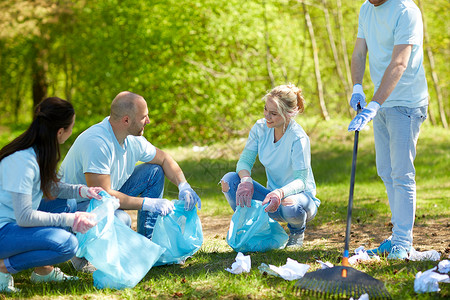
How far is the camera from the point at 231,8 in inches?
420

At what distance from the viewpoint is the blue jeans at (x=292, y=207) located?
3.55 meters

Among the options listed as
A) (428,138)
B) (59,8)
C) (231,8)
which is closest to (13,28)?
(59,8)

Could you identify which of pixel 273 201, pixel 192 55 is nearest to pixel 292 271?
pixel 273 201

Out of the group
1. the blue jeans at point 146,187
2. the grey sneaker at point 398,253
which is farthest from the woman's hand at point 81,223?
the grey sneaker at point 398,253

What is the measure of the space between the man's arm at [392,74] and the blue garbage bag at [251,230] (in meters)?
1.07

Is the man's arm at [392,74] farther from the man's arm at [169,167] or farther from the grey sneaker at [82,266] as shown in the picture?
the grey sneaker at [82,266]

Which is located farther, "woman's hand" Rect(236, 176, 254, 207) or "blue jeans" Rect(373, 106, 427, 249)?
"woman's hand" Rect(236, 176, 254, 207)

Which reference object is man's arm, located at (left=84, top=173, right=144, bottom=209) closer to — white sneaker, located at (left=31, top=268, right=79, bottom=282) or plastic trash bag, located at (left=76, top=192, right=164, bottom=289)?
plastic trash bag, located at (left=76, top=192, right=164, bottom=289)

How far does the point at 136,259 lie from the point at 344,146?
6596 millimetres

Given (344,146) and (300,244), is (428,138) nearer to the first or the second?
(344,146)

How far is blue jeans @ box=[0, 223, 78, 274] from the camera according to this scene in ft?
9.11

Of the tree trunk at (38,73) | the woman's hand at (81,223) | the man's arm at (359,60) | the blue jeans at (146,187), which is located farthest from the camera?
the tree trunk at (38,73)

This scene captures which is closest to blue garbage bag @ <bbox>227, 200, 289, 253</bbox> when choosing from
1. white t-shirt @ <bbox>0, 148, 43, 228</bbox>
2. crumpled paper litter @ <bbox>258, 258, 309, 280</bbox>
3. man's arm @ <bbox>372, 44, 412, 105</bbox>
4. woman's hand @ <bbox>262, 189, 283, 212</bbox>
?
woman's hand @ <bbox>262, 189, 283, 212</bbox>

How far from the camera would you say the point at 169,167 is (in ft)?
12.3
